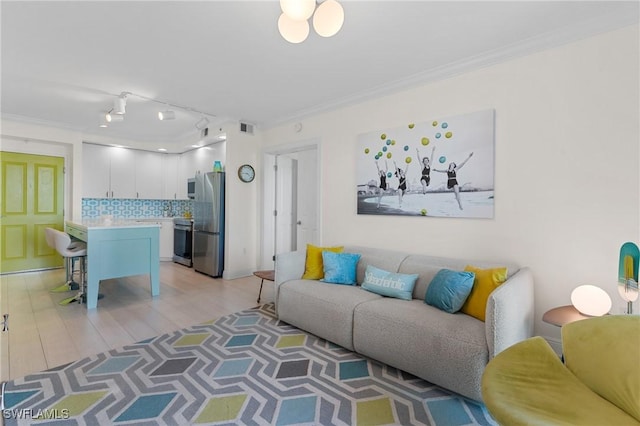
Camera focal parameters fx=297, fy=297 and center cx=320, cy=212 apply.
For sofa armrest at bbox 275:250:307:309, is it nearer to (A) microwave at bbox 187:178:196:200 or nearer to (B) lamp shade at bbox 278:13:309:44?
(B) lamp shade at bbox 278:13:309:44

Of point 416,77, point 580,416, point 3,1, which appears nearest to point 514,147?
point 416,77

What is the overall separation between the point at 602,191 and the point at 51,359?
421cm

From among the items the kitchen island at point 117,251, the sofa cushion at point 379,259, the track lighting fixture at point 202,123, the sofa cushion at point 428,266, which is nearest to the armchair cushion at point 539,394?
the sofa cushion at point 428,266

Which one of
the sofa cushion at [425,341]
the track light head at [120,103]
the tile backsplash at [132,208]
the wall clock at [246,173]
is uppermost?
the track light head at [120,103]

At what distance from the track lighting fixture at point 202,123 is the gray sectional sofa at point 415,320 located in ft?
9.16

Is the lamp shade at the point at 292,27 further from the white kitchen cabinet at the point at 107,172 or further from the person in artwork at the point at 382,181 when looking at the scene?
the white kitchen cabinet at the point at 107,172

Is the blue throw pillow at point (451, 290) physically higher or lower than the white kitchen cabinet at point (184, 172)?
lower

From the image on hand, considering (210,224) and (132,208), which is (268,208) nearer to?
(210,224)

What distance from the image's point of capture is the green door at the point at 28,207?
4.73m

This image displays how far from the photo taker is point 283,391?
1.89 metres

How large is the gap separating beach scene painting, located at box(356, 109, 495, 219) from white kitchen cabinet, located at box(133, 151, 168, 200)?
4787 mm

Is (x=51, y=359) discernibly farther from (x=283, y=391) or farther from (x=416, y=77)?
(x=416, y=77)

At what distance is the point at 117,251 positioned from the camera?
3469 millimetres

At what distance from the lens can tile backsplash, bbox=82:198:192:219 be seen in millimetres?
5801
